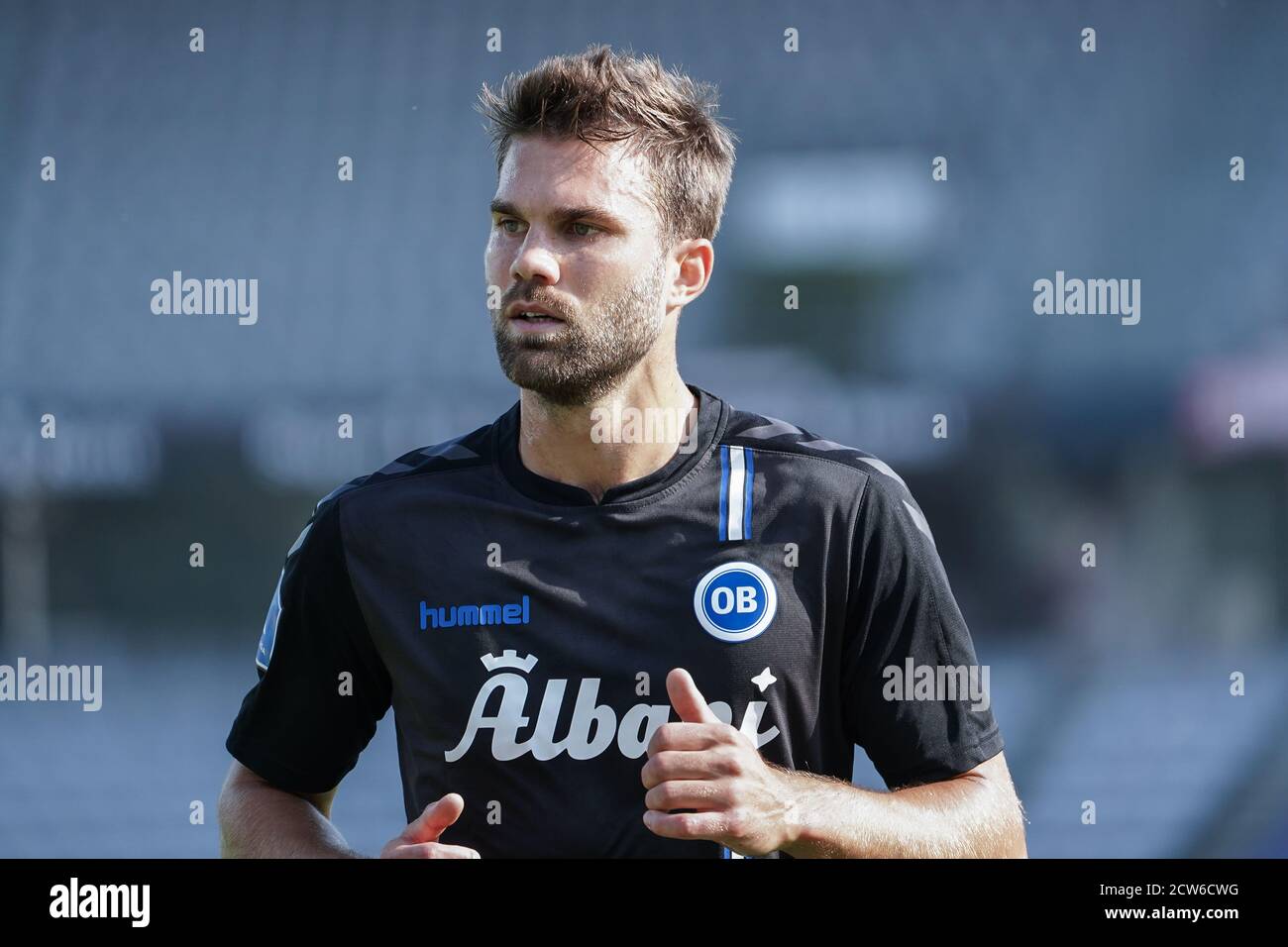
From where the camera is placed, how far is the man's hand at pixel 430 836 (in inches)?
63.1

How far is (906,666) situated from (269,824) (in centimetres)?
101

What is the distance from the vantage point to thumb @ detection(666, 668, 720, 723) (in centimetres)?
161

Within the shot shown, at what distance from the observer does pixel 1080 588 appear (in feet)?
13.3

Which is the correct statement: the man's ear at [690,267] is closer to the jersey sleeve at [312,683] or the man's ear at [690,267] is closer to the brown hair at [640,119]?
the brown hair at [640,119]

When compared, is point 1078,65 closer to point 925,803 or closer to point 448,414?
point 448,414

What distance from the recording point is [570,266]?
6.16 feet

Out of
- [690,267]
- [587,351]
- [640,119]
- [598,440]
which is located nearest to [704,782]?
[598,440]

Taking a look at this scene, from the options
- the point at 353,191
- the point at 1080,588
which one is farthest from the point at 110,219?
the point at 1080,588

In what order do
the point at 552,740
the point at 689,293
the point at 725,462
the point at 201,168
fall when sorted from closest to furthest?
the point at 552,740, the point at 725,462, the point at 689,293, the point at 201,168

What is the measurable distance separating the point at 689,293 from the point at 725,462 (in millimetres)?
328

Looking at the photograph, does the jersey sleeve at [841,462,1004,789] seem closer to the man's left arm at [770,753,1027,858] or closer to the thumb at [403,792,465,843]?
the man's left arm at [770,753,1027,858]

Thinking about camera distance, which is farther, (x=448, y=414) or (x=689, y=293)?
(x=448, y=414)

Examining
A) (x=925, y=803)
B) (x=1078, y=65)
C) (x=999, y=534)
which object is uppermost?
(x=1078, y=65)

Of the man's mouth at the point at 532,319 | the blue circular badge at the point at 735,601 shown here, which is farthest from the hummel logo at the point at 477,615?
the man's mouth at the point at 532,319
